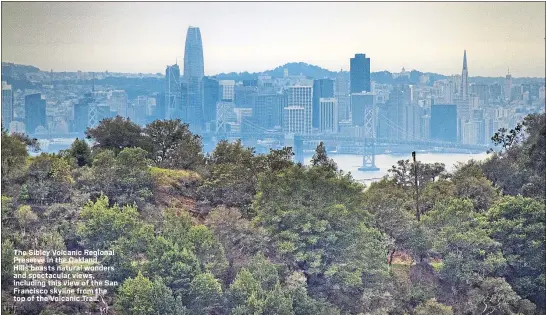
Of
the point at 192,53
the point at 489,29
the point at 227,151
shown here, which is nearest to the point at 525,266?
the point at 489,29

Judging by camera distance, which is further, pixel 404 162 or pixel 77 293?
pixel 404 162

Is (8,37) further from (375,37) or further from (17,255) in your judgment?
(375,37)

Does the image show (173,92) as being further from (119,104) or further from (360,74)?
(360,74)

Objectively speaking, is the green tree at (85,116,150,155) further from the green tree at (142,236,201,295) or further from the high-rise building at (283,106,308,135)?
the high-rise building at (283,106,308,135)

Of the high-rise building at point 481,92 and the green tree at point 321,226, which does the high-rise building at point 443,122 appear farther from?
the green tree at point 321,226

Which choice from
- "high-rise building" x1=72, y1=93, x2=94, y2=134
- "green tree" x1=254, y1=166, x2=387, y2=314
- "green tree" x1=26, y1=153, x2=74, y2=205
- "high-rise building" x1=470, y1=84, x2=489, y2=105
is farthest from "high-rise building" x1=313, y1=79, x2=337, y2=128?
"green tree" x1=26, y1=153, x2=74, y2=205

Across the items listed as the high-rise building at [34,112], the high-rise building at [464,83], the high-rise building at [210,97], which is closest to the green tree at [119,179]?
the high-rise building at [34,112]

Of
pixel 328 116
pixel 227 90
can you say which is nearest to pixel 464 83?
pixel 328 116
